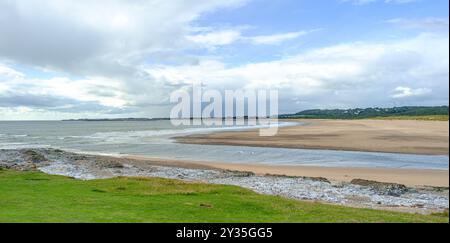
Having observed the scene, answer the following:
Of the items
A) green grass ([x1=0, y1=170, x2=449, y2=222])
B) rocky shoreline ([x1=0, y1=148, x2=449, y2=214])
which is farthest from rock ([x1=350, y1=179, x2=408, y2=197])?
green grass ([x1=0, y1=170, x2=449, y2=222])

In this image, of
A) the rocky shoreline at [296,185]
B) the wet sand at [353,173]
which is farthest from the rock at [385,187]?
the wet sand at [353,173]

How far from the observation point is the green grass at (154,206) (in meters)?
15.6

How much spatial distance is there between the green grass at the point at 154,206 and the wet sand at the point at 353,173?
1461 cm

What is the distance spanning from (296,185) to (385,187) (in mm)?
6046

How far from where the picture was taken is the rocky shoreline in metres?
24.6

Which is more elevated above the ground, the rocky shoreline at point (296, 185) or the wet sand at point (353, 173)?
the rocky shoreline at point (296, 185)

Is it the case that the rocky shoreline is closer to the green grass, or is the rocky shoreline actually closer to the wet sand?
the wet sand

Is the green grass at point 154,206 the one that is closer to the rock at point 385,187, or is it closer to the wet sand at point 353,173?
the rock at point 385,187

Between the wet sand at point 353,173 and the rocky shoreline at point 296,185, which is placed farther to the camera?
the wet sand at point 353,173

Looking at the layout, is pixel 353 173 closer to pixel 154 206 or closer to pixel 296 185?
pixel 296 185

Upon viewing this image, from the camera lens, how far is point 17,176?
2928 centimetres

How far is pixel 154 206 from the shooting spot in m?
18.2

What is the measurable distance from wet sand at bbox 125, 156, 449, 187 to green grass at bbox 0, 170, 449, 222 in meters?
14.6

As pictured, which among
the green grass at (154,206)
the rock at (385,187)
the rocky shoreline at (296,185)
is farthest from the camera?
the rock at (385,187)
